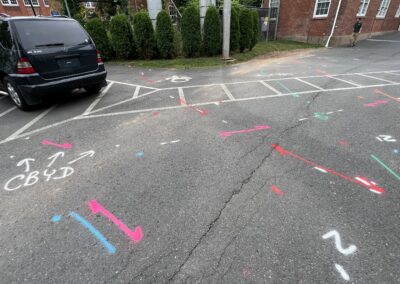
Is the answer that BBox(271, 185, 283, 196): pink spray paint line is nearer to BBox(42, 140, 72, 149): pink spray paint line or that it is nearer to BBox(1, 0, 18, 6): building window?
BBox(42, 140, 72, 149): pink spray paint line

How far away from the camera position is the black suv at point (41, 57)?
15.0ft

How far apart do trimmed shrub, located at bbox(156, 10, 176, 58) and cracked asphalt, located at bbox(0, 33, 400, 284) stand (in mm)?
6653

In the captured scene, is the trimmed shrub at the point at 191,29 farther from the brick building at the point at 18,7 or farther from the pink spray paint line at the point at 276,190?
the brick building at the point at 18,7

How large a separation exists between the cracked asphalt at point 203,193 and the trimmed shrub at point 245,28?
7786mm

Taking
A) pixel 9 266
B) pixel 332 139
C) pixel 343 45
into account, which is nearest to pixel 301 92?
pixel 332 139

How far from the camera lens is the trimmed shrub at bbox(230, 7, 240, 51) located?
1099 centimetres

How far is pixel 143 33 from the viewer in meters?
10.8

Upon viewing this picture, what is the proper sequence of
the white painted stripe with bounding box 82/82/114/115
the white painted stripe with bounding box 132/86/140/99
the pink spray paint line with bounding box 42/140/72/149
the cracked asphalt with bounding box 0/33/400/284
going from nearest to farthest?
the cracked asphalt with bounding box 0/33/400/284 < the pink spray paint line with bounding box 42/140/72/149 < the white painted stripe with bounding box 82/82/114/115 < the white painted stripe with bounding box 132/86/140/99

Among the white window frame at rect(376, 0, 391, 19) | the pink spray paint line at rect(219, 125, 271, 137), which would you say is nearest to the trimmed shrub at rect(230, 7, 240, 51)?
the pink spray paint line at rect(219, 125, 271, 137)

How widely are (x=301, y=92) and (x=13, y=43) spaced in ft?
21.9

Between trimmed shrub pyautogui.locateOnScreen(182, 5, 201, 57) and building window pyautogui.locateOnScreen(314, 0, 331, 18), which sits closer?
trimmed shrub pyautogui.locateOnScreen(182, 5, 201, 57)

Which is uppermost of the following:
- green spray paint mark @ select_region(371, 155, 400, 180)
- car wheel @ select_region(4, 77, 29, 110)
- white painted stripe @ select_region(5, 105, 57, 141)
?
car wheel @ select_region(4, 77, 29, 110)

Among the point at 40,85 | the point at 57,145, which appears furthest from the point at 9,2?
the point at 57,145

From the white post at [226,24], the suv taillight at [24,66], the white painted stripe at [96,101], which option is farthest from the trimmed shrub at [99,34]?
the suv taillight at [24,66]
